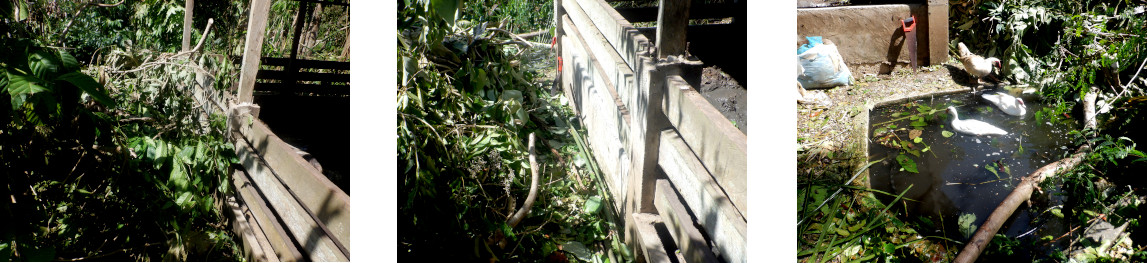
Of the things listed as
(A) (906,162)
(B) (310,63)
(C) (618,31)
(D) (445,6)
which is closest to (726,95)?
(C) (618,31)

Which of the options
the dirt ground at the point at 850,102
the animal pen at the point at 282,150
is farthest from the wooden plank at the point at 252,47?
the dirt ground at the point at 850,102

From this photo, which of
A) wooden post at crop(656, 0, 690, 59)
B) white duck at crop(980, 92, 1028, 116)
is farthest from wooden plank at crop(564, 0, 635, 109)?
white duck at crop(980, 92, 1028, 116)

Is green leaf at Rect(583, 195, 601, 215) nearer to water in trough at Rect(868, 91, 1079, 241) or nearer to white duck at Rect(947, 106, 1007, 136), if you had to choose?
water in trough at Rect(868, 91, 1079, 241)

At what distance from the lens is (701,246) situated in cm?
135

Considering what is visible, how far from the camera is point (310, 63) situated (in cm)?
134

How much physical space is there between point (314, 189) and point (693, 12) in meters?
1.14

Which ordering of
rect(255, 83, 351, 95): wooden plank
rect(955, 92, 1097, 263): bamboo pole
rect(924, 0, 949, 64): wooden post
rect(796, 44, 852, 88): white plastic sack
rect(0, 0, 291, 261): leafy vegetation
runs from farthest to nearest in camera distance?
rect(924, 0, 949, 64): wooden post, rect(796, 44, 852, 88): white plastic sack, rect(955, 92, 1097, 263): bamboo pole, rect(255, 83, 351, 95): wooden plank, rect(0, 0, 291, 261): leafy vegetation

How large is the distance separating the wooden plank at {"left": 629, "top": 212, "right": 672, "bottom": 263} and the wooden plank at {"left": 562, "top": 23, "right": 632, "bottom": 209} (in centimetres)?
7

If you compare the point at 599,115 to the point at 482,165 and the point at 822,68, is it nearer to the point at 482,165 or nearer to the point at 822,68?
the point at 482,165

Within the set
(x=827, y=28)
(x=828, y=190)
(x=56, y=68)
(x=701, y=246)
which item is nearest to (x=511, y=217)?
(x=701, y=246)

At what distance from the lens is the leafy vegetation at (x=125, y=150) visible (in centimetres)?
133

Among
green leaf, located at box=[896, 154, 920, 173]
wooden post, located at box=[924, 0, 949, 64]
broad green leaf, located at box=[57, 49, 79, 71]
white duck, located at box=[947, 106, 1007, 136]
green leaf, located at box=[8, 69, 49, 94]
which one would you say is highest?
wooden post, located at box=[924, 0, 949, 64]

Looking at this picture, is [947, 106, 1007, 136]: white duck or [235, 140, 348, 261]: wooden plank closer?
[235, 140, 348, 261]: wooden plank

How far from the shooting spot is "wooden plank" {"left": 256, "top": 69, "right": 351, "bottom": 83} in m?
1.33
